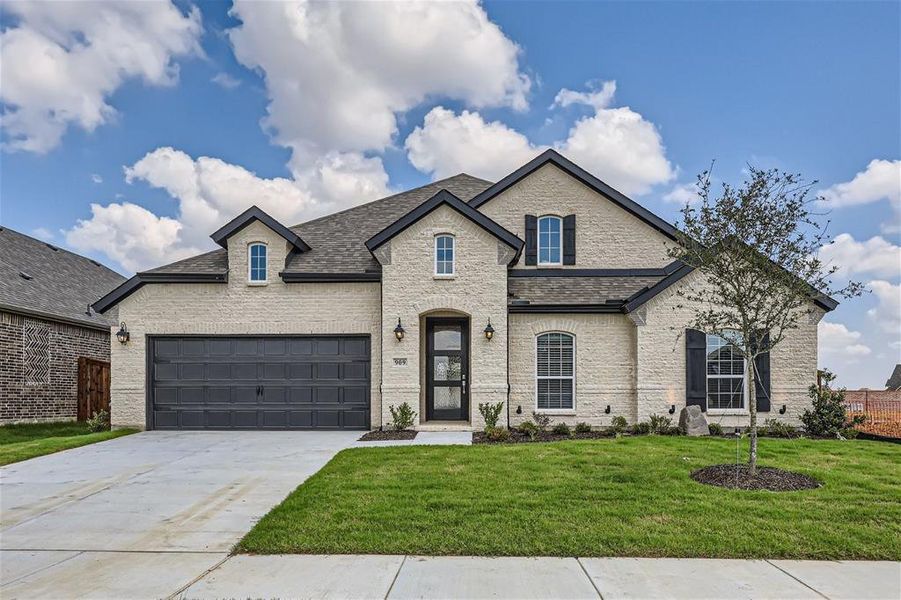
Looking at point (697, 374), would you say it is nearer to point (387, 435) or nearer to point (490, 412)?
point (490, 412)

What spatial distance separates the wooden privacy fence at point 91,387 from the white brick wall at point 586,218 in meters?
14.2

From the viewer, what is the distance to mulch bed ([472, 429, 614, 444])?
41.0 ft

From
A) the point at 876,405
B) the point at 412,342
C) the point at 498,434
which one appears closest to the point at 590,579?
the point at 498,434

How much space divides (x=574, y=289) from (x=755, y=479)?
7.86 meters

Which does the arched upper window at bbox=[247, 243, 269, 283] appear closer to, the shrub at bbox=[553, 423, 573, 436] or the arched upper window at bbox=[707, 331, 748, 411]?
the shrub at bbox=[553, 423, 573, 436]

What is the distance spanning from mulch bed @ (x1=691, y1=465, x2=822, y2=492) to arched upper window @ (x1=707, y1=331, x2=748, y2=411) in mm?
5633

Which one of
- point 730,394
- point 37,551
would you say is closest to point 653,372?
point 730,394

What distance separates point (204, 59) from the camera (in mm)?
14398

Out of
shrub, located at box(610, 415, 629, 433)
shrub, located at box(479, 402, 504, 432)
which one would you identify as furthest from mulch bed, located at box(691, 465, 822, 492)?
shrub, located at box(479, 402, 504, 432)

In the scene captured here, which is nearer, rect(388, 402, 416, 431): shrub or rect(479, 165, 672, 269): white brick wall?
rect(388, 402, 416, 431): shrub

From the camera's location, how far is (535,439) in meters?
12.8

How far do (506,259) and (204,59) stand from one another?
9.09 metres

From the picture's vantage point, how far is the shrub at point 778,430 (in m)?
13.7

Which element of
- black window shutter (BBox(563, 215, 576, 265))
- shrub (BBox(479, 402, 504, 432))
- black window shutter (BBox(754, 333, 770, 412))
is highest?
black window shutter (BBox(563, 215, 576, 265))
